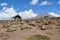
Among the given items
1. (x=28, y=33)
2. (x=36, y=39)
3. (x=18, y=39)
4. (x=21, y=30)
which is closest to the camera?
(x=36, y=39)

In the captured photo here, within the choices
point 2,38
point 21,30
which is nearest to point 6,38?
point 2,38

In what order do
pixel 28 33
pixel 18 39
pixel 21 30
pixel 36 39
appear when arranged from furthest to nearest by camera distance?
pixel 21 30 → pixel 28 33 → pixel 18 39 → pixel 36 39

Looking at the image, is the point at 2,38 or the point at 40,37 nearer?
the point at 40,37

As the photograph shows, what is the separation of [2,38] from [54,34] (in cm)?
531

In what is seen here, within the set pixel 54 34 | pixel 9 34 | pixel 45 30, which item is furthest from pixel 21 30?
pixel 54 34

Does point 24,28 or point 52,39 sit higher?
point 24,28

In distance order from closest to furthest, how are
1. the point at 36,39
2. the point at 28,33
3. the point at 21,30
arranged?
the point at 36,39 < the point at 28,33 < the point at 21,30

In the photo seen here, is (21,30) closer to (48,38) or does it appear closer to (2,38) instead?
(2,38)

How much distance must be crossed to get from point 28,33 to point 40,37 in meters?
2.41

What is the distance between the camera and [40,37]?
13.2 m

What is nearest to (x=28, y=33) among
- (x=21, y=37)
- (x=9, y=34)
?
(x=21, y=37)

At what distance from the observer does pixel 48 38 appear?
43.9 feet

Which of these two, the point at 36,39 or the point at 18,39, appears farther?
the point at 18,39

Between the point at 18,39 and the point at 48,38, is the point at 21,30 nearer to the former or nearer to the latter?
the point at 18,39
